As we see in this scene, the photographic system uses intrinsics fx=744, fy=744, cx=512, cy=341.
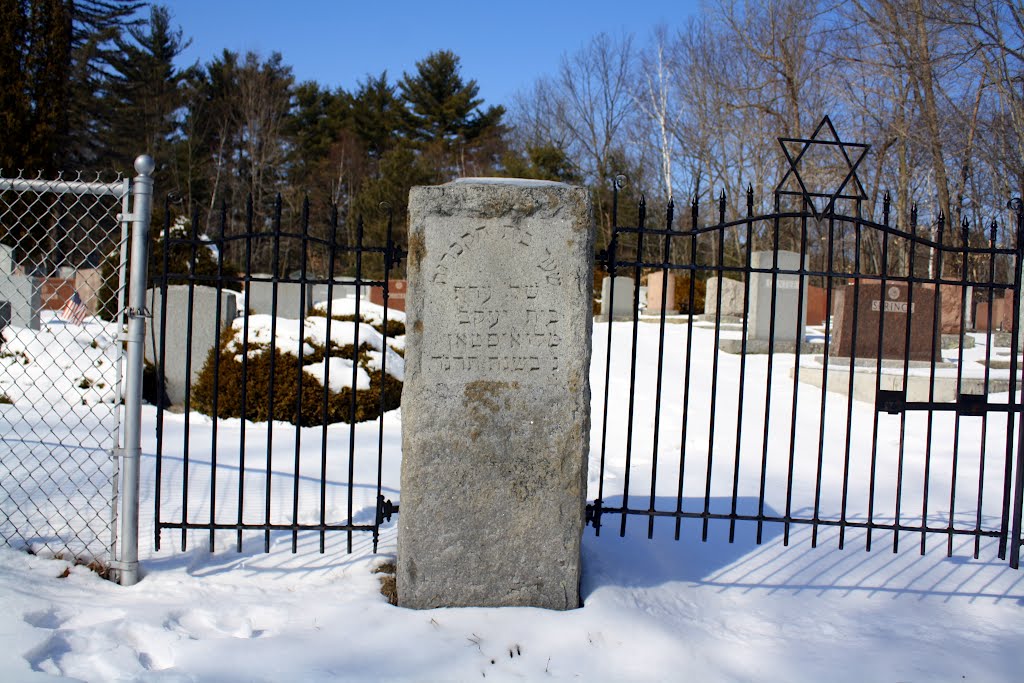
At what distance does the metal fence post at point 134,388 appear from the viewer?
119 inches

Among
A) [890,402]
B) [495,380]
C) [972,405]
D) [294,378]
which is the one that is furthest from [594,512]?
[294,378]

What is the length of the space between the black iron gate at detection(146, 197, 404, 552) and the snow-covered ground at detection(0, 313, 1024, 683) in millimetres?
68

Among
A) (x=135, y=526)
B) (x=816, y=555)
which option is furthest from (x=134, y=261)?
(x=816, y=555)

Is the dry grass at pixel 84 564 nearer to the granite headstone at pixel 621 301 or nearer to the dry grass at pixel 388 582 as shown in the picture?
the dry grass at pixel 388 582

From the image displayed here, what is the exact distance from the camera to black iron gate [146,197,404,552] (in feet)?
10.4

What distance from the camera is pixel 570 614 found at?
2.96 meters

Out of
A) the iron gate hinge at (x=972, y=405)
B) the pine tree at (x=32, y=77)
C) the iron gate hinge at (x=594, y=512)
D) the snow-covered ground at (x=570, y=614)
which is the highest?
the pine tree at (x=32, y=77)

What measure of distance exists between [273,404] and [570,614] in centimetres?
254

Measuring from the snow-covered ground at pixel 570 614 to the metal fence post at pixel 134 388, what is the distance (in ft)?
0.51

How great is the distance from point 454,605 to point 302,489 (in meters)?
1.54

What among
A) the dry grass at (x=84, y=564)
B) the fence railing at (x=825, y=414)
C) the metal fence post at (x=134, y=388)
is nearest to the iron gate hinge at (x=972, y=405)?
the fence railing at (x=825, y=414)

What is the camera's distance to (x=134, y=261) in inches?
120

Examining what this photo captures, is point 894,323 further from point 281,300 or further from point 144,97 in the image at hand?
point 144,97

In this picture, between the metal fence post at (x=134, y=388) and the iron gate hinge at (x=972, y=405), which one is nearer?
the metal fence post at (x=134, y=388)
